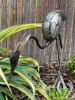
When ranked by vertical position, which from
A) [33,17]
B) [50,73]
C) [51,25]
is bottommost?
[50,73]

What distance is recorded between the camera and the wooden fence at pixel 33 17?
7.86ft

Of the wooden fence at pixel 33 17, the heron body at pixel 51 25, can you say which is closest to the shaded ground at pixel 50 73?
the wooden fence at pixel 33 17

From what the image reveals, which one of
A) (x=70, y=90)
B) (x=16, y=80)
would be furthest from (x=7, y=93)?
(x=70, y=90)

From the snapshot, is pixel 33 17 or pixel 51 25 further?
pixel 33 17

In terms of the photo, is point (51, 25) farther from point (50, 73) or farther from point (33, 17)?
point (50, 73)

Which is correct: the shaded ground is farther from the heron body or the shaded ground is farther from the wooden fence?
the heron body

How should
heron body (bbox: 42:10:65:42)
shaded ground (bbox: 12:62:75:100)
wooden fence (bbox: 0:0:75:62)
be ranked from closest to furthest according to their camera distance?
heron body (bbox: 42:10:65:42)
shaded ground (bbox: 12:62:75:100)
wooden fence (bbox: 0:0:75:62)

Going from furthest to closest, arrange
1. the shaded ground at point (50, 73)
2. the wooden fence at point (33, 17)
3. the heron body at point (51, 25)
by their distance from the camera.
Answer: the wooden fence at point (33, 17), the shaded ground at point (50, 73), the heron body at point (51, 25)

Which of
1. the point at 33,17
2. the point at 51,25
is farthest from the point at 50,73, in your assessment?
the point at 51,25

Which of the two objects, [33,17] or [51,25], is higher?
[33,17]

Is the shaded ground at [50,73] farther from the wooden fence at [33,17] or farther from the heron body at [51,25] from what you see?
the heron body at [51,25]

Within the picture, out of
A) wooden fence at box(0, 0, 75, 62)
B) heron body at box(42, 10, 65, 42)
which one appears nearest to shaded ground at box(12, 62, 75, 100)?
wooden fence at box(0, 0, 75, 62)

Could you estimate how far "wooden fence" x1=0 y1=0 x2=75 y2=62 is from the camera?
2395 millimetres

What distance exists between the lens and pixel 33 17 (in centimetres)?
248
